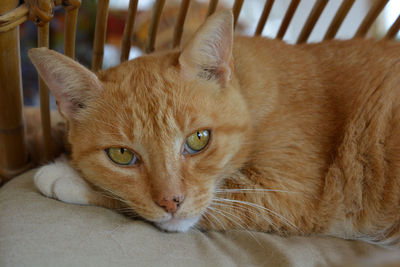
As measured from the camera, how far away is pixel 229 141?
1393 mm

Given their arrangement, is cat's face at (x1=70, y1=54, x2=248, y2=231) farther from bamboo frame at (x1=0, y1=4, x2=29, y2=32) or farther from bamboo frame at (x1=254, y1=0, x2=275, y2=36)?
bamboo frame at (x1=254, y1=0, x2=275, y2=36)

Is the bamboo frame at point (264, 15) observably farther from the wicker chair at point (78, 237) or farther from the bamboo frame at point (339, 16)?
the wicker chair at point (78, 237)

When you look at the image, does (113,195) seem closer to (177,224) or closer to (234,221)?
(177,224)

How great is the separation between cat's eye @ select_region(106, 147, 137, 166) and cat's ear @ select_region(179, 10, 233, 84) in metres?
0.36

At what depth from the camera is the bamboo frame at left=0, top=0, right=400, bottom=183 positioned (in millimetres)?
1380

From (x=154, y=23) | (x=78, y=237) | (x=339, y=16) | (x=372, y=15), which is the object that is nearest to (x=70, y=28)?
(x=154, y=23)

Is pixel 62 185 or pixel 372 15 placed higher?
pixel 372 15

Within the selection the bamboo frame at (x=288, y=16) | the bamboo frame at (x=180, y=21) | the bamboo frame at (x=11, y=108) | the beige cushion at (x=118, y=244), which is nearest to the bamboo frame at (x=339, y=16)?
the bamboo frame at (x=288, y=16)

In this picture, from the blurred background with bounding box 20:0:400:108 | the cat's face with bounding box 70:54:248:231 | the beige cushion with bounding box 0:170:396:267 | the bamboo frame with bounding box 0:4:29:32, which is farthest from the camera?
the blurred background with bounding box 20:0:400:108

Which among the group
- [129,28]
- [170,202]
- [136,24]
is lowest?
[136,24]

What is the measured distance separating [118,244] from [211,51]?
2.45ft

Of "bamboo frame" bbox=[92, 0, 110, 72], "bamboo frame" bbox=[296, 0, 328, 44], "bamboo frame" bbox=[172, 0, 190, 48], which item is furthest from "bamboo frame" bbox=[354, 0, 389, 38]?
"bamboo frame" bbox=[92, 0, 110, 72]

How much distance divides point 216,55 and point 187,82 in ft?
0.48

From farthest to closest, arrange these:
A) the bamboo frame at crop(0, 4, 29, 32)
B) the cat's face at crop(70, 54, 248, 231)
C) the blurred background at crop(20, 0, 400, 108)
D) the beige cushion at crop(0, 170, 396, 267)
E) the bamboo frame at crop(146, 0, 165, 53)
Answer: the blurred background at crop(20, 0, 400, 108)
the bamboo frame at crop(146, 0, 165, 53)
the bamboo frame at crop(0, 4, 29, 32)
the cat's face at crop(70, 54, 248, 231)
the beige cushion at crop(0, 170, 396, 267)
